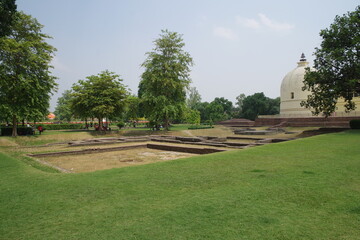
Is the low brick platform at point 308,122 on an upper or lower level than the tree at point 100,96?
lower

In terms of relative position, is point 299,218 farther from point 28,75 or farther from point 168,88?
point 168,88

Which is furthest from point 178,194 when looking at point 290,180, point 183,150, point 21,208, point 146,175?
point 183,150

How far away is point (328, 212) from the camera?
3.22 m

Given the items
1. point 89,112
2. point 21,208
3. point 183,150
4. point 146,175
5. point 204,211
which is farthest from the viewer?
point 89,112

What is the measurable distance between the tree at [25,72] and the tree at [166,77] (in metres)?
10.0

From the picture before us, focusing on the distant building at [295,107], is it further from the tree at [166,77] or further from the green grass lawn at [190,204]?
the green grass lawn at [190,204]

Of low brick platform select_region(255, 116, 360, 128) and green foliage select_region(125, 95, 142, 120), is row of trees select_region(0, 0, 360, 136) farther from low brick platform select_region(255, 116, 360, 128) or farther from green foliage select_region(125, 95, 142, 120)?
low brick platform select_region(255, 116, 360, 128)

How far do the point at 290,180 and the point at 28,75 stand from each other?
69.2 ft

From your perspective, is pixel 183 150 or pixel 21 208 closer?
pixel 21 208

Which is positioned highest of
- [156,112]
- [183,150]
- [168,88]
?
[168,88]

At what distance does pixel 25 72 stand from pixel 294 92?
35928 mm

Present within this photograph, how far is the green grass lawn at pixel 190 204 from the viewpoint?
2.88 m

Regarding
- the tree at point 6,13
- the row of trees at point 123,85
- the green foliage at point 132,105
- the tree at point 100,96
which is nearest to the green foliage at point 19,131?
the row of trees at point 123,85

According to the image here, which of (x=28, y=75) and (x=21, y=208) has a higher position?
(x=28, y=75)
